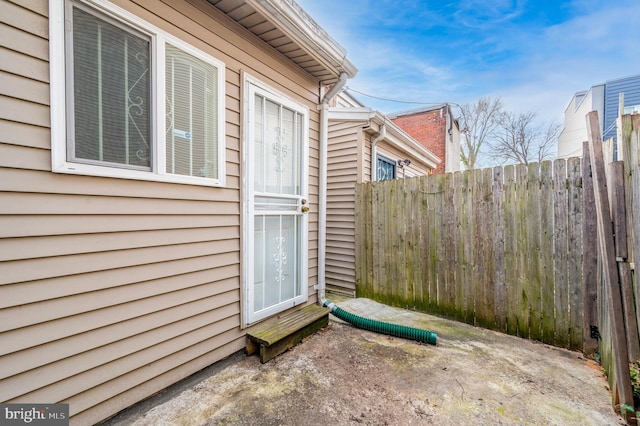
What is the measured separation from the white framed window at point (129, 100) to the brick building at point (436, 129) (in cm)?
1102

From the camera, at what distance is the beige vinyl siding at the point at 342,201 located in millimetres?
4952

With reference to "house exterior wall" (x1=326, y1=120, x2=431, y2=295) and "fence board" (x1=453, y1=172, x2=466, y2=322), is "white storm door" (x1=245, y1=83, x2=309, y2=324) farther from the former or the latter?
"fence board" (x1=453, y1=172, x2=466, y2=322)

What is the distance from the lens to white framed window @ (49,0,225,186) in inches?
65.8

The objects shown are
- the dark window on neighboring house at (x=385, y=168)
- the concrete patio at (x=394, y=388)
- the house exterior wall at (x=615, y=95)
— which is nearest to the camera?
the concrete patio at (x=394, y=388)

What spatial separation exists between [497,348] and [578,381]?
0.66m

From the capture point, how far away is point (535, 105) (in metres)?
15.4

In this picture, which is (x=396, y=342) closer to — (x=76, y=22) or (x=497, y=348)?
(x=497, y=348)

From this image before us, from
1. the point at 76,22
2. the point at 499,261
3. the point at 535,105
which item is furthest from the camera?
the point at 535,105

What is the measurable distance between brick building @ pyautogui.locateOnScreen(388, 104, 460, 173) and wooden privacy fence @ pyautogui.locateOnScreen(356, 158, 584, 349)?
28.2 ft

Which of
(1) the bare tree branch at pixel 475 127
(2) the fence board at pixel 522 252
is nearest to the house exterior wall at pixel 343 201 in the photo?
(2) the fence board at pixel 522 252

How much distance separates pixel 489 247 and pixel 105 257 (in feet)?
12.6

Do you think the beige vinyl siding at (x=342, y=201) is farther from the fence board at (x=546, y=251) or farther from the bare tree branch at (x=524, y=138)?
the bare tree branch at (x=524, y=138)

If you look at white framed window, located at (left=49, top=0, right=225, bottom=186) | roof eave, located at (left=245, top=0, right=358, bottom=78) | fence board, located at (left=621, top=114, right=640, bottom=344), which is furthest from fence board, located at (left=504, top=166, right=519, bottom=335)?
white framed window, located at (left=49, top=0, right=225, bottom=186)

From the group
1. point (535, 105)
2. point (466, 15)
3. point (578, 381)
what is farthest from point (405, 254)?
point (535, 105)
